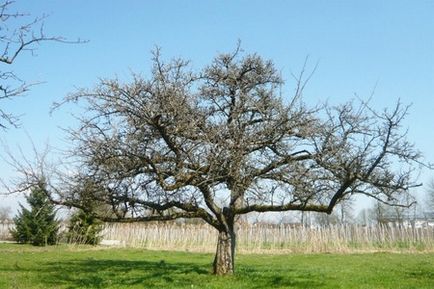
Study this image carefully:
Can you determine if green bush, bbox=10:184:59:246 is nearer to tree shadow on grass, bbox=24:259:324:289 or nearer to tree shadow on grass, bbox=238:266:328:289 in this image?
tree shadow on grass, bbox=24:259:324:289

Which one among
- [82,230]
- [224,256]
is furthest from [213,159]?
[82,230]

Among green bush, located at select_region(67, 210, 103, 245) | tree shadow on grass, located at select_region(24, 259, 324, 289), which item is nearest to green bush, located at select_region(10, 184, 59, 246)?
green bush, located at select_region(67, 210, 103, 245)

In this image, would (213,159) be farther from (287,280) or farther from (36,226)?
(36,226)

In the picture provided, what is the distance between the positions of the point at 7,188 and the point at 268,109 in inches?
315

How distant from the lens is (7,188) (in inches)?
563

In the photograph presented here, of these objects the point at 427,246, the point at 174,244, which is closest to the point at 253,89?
the point at 427,246

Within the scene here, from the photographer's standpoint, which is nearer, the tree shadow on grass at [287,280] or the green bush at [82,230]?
the tree shadow on grass at [287,280]

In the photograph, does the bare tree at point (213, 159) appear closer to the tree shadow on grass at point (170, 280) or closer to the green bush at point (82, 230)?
the tree shadow on grass at point (170, 280)

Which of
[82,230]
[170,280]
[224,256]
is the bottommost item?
[170,280]

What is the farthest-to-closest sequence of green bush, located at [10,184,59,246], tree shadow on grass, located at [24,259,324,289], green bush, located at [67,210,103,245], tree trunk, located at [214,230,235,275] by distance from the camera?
green bush, located at [10,184,59,246]
green bush, located at [67,210,103,245]
tree trunk, located at [214,230,235,275]
tree shadow on grass, located at [24,259,324,289]

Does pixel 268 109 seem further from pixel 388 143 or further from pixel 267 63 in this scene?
pixel 388 143

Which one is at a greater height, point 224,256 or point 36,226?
point 36,226

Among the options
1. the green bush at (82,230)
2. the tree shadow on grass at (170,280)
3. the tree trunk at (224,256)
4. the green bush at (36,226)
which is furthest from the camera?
the green bush at (36,226)

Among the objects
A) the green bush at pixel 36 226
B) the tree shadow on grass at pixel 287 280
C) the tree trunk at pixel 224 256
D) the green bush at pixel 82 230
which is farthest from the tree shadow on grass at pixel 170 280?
the green bush at pixel 36 226
